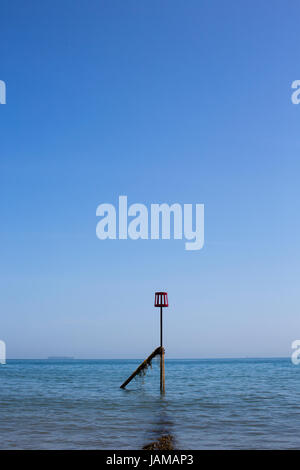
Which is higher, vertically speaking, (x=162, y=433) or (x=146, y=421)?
(x=162, y=433)

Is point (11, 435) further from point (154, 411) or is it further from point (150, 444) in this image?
point (154, 411)

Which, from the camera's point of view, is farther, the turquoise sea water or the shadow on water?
the turquoise sea water

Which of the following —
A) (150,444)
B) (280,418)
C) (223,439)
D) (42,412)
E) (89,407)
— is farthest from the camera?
(89,407)

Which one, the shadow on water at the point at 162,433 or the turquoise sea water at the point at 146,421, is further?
the turquoise sea water at the point at 146,421

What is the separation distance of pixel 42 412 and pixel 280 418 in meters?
12.8

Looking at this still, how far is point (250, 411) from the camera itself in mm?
24078

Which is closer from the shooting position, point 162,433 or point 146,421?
point 162,433
